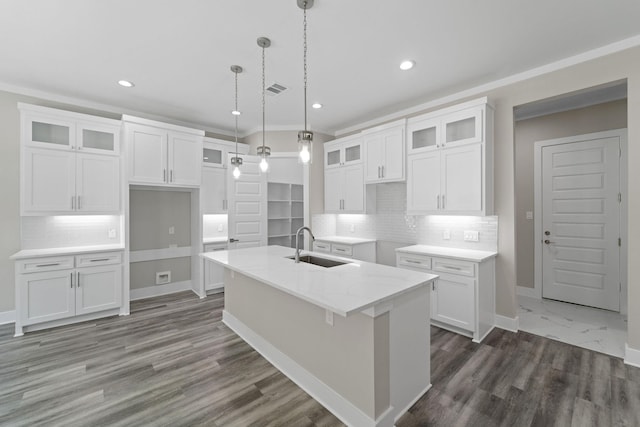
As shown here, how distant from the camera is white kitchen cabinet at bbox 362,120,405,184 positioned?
4.01 meters

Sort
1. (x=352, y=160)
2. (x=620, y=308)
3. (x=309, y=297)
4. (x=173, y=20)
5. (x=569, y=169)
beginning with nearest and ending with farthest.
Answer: (x=309, y=297) → (x=173, y=20) → (x=620, y=308) → (x=569, y=169) → (x=352, y=160)

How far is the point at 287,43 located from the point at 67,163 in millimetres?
3221

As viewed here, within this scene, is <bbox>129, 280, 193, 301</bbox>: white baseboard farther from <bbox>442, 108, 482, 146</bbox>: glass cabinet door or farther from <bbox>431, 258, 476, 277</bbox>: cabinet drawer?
<bbox>442, 108, 482, 146</bbox>: glass cabinet door

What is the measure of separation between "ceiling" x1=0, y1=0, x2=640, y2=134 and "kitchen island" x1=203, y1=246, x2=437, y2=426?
6.76ft

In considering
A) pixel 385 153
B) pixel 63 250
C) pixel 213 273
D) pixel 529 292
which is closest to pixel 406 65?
pixel 385 153

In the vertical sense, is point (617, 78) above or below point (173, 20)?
below

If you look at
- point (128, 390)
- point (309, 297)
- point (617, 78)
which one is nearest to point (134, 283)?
point (128, 390)

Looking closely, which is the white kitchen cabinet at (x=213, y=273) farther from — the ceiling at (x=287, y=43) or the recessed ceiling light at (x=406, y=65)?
the recessed ceiling light at (x=406, y=65)

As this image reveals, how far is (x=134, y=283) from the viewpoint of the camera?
4.46m

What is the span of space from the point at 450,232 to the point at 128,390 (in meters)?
3.88

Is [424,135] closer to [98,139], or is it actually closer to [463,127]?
[463,127]

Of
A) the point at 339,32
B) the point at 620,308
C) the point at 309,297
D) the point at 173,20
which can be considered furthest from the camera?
the point at 620,308

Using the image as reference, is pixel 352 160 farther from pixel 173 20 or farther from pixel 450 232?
pixel 173 20

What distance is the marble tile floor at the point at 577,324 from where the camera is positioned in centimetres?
294
